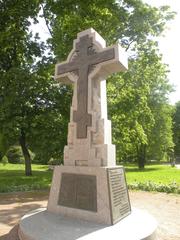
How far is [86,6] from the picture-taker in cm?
1592

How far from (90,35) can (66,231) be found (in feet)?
17.5

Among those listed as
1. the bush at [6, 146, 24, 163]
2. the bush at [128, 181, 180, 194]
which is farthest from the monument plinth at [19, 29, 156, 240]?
the bush at [6, 146, 24, 163]

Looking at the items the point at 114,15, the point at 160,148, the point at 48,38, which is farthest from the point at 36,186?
the point at 160,148

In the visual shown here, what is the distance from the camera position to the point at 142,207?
9.88 meters

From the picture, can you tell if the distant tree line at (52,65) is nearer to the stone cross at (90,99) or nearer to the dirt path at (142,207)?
the dirt path at (142,207)

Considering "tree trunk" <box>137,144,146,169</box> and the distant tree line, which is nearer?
the distant tree line

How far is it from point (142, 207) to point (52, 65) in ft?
34.4

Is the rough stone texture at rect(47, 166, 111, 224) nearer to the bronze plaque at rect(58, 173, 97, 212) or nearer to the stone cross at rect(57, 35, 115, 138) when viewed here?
the bronze plaque at rect(58, 173, 97, 212)

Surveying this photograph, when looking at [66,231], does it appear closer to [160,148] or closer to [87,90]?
[87,90]

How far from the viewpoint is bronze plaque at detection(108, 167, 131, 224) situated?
6199mm

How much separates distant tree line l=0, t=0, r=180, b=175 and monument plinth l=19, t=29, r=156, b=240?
791 centimetres

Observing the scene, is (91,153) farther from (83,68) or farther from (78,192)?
(83,68)

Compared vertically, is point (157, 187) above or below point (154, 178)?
below

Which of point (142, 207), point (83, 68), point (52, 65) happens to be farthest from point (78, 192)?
point (52, 65)
